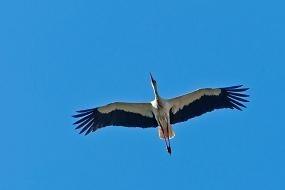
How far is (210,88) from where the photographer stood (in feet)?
43.8

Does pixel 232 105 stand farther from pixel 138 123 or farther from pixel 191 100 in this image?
pixel 138 123

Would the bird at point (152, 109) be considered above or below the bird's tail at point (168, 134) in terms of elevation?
above

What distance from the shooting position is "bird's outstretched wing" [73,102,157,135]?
13.2 metres

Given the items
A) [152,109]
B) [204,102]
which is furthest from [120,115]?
[204,102]

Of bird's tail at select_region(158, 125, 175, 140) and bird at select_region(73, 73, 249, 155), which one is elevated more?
bird at select_region(73, 73, 249, 155)

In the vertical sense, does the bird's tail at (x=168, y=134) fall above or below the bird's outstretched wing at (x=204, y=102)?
below

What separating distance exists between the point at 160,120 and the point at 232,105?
174cm

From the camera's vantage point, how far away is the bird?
13211mm

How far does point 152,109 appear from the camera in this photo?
1313 centimetres

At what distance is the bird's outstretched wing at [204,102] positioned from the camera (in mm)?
13273

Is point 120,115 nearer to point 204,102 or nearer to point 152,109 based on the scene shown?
point 152,109

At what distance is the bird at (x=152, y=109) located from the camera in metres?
A: 13.2

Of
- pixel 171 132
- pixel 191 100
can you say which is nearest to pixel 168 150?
pixel 171 132

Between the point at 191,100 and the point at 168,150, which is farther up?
the point at 191,100
